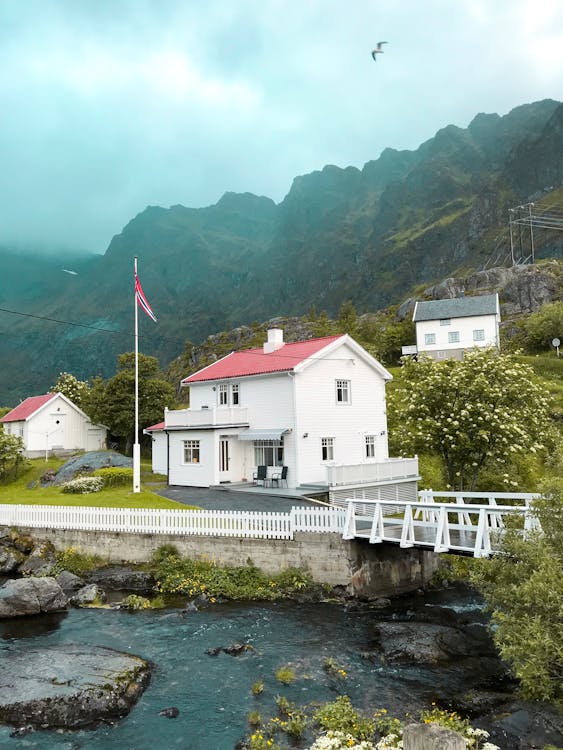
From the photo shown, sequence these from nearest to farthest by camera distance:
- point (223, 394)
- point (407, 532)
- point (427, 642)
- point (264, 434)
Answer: point (427, 642)
point (407, 532)
point (264, 434)
point (223, 394)

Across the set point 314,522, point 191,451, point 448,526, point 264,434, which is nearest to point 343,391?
point 264,434

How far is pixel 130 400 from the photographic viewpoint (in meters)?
54.1

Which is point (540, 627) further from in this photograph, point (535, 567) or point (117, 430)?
point (117, 430)

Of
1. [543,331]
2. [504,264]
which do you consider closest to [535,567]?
[543,331]

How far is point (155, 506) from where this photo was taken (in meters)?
28.4

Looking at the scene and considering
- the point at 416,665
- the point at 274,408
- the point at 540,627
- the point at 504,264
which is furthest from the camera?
the point at 504,264

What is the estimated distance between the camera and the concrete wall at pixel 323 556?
67.3 feet

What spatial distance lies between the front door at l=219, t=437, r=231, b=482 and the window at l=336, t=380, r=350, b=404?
7.33m

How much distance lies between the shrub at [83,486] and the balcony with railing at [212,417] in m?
5.76

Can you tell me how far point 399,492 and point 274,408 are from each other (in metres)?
8.59

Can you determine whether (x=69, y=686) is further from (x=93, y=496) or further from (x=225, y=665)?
(x=93, y=496)

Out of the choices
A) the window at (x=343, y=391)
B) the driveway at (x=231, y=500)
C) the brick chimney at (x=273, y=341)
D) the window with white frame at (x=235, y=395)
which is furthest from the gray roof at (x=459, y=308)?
the driveway at (x=231, y=500)

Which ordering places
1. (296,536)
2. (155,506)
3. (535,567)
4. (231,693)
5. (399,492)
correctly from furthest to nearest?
(399,492), (155,506), (296,536), (231,693), (535,567)

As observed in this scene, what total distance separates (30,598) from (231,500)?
11697 millimetres
